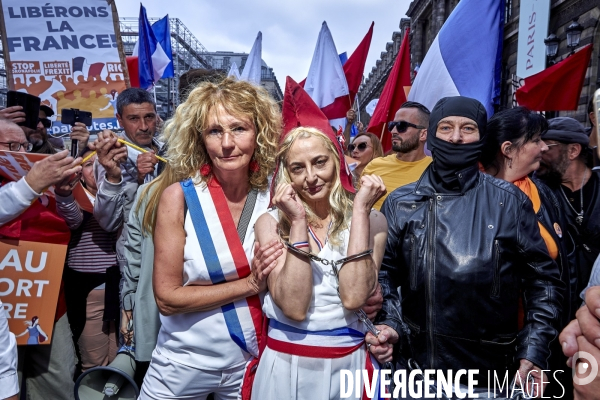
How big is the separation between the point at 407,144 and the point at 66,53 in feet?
11.0

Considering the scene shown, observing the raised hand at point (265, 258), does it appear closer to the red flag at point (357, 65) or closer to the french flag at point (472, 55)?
the french flag at point (472, 55)

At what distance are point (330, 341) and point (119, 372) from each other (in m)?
1.24

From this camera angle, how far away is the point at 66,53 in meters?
4.47

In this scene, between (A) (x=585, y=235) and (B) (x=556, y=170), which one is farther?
(B) (x=556, y=170)

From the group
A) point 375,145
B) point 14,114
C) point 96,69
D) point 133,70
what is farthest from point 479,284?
point 133,70

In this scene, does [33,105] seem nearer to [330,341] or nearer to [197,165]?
[197,165]

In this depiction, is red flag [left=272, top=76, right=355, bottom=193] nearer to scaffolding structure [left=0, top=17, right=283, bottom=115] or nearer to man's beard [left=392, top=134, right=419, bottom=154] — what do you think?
man's beard [left=392, top=134, right=419, bottom=154]

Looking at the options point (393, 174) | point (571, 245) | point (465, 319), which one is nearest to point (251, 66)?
point (393, 174)

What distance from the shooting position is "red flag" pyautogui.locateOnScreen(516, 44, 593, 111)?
510 cm

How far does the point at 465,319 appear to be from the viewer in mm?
2246

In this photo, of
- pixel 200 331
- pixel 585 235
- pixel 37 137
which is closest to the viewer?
pixel 200 331

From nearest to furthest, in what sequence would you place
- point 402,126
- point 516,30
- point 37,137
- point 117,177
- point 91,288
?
1. point 117,177
2. point 91,288
3. point 37,137
4. point 402,126
5. point 516,30

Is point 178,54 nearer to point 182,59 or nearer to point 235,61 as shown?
point 182,59

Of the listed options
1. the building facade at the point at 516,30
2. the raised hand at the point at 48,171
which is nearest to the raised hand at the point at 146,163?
the raised hand at the point at 48,171
